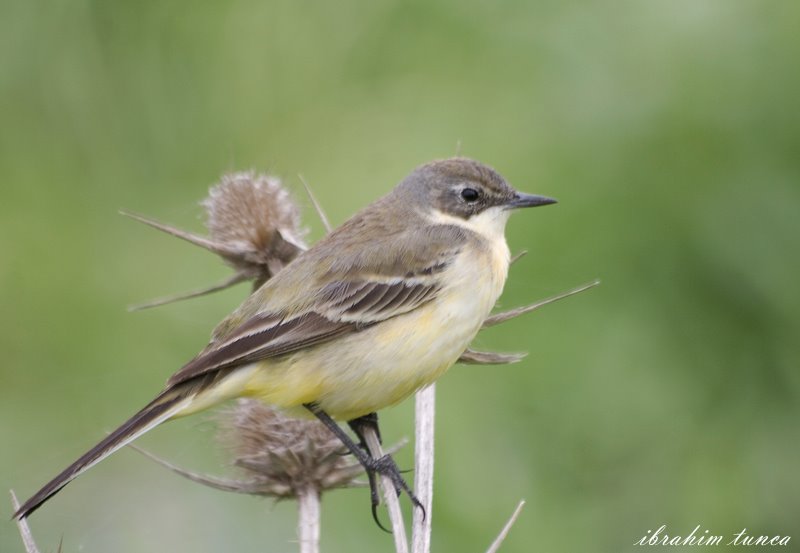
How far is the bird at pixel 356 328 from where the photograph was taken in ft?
14.3

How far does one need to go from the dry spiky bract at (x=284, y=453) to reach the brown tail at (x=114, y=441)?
33 cm

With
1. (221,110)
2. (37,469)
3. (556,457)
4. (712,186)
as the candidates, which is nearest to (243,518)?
(37,469)

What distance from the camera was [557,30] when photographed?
543 cm

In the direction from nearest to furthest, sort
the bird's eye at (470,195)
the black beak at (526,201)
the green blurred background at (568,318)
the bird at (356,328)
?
the bird at (356,328) → the black beak at (526,201) → the bird's eye at (470,195) → the green blurred background at (568,318)

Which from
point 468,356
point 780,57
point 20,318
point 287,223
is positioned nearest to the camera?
point 468,356

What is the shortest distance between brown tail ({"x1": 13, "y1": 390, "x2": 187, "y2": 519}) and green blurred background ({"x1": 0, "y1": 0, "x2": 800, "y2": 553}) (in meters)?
0.54

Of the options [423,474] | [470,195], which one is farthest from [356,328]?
[470,195]

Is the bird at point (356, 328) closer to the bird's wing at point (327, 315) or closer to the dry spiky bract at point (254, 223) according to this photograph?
the bird's wing at point (327, 315)

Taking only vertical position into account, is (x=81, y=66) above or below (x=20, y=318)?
above

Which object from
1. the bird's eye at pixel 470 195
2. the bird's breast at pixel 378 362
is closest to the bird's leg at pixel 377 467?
the bird's breast at pixel 378 362

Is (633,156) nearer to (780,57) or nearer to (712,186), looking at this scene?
(712,186)

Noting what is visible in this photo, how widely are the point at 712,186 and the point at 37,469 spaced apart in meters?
3.27

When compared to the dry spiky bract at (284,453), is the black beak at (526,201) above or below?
above

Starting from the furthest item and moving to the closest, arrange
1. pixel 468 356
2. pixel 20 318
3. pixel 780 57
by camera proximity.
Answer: pixel 20 318 → pixel 780 57 → pixel 468 356
